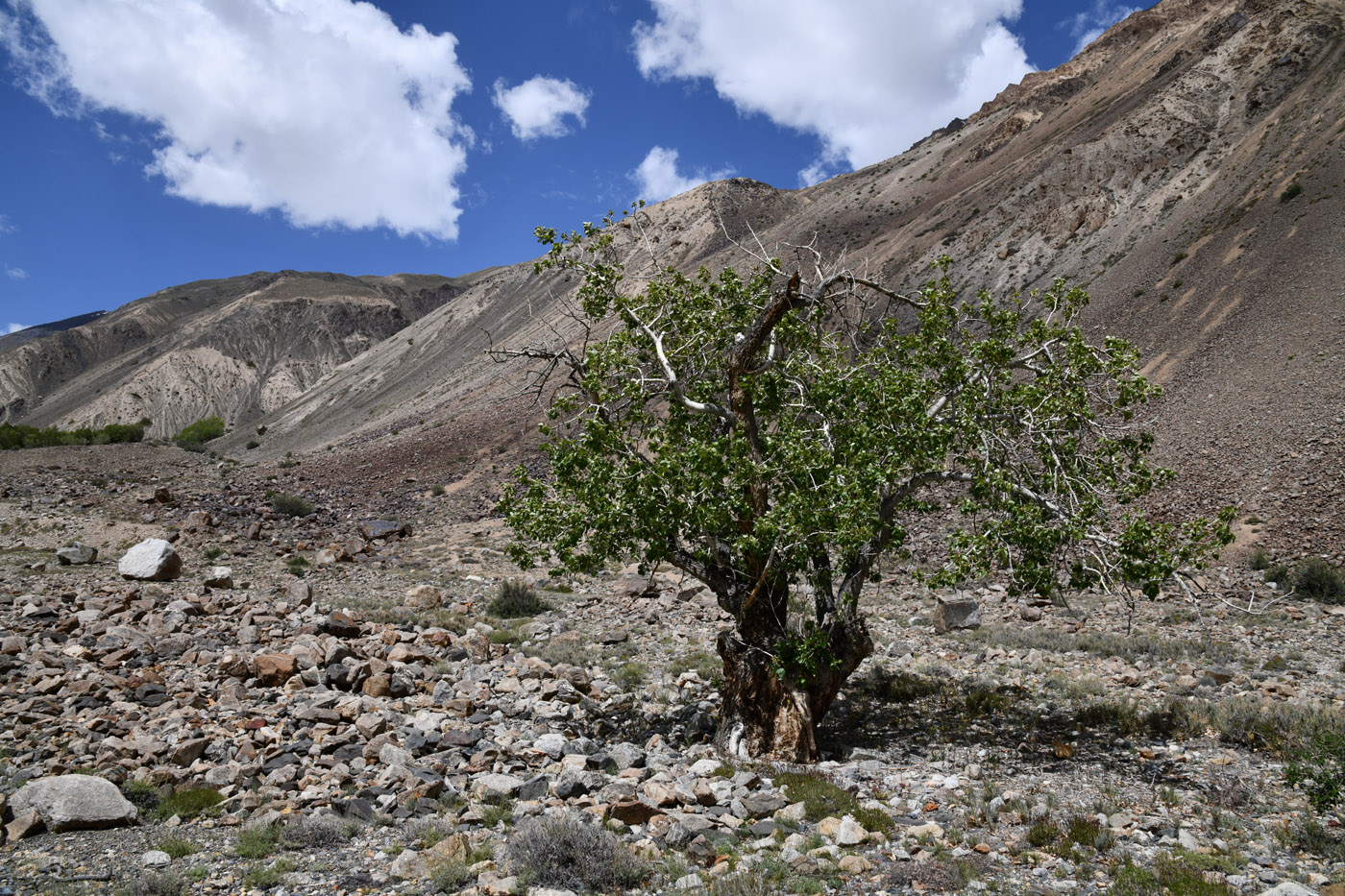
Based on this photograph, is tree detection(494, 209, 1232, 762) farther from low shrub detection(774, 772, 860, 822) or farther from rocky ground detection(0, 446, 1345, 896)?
rocky ground detection(0, 446, 1345, 896)

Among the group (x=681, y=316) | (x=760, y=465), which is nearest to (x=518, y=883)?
(x=760, y=465)

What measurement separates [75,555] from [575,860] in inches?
554

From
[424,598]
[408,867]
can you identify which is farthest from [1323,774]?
[424,598]

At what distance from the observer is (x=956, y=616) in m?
13.7

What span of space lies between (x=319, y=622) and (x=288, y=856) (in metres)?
5.84

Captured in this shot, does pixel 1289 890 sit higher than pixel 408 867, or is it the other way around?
pixel 408 867

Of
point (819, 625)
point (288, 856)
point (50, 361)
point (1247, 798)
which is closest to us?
point (288, 856)

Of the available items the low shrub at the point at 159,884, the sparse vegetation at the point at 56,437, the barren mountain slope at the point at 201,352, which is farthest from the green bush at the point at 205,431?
the low shrub at the point at 159,884

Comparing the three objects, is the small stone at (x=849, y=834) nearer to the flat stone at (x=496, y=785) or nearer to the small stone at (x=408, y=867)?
the flat stone at (x=496, y=785)

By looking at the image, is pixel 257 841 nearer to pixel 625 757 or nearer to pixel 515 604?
pixel 625 757

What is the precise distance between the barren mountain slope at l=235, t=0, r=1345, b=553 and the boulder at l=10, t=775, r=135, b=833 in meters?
5.38

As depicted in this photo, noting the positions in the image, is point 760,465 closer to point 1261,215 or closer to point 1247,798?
point 1247,798

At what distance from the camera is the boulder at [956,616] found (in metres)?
13.6

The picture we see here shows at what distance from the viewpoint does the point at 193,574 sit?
14625 millimetres
